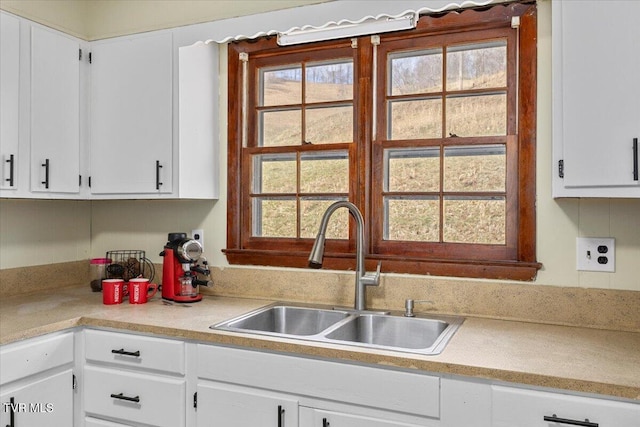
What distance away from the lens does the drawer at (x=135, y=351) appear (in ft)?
6.01

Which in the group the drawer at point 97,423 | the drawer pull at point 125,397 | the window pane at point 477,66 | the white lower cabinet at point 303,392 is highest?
the window pane at point 477,66

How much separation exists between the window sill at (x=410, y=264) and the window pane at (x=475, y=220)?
0.11 meters

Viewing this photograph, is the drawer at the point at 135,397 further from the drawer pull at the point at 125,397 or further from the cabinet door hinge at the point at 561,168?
the cabinet door hinge at the point at 561,168

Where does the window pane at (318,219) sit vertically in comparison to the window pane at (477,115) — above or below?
below

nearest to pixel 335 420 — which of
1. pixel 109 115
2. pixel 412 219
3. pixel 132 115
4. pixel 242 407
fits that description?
pixel 242 407

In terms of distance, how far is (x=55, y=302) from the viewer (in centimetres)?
228

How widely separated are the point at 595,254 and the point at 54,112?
94.5 inches

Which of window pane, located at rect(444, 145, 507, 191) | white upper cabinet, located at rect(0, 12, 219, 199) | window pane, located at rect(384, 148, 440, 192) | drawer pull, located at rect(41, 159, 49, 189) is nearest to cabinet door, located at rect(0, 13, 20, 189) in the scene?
white upper cabinet, located at rect(0, 12, 219, 199)

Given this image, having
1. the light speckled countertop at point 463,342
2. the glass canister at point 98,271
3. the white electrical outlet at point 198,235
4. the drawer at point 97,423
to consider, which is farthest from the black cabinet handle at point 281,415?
the glass canister at point 98,271

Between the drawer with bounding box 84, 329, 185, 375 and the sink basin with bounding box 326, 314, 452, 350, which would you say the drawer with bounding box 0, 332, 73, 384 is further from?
the sink basin with bounding box 326, 314, 452, 350

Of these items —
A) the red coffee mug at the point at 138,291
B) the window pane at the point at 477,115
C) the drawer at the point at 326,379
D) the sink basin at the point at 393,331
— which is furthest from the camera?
the red coffee mug at the point at 138,291

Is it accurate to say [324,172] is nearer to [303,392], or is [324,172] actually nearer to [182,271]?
[182,271]

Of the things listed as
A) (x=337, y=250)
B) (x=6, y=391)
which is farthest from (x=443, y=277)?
(x=6, y=391)

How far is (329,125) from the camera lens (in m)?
2.35
